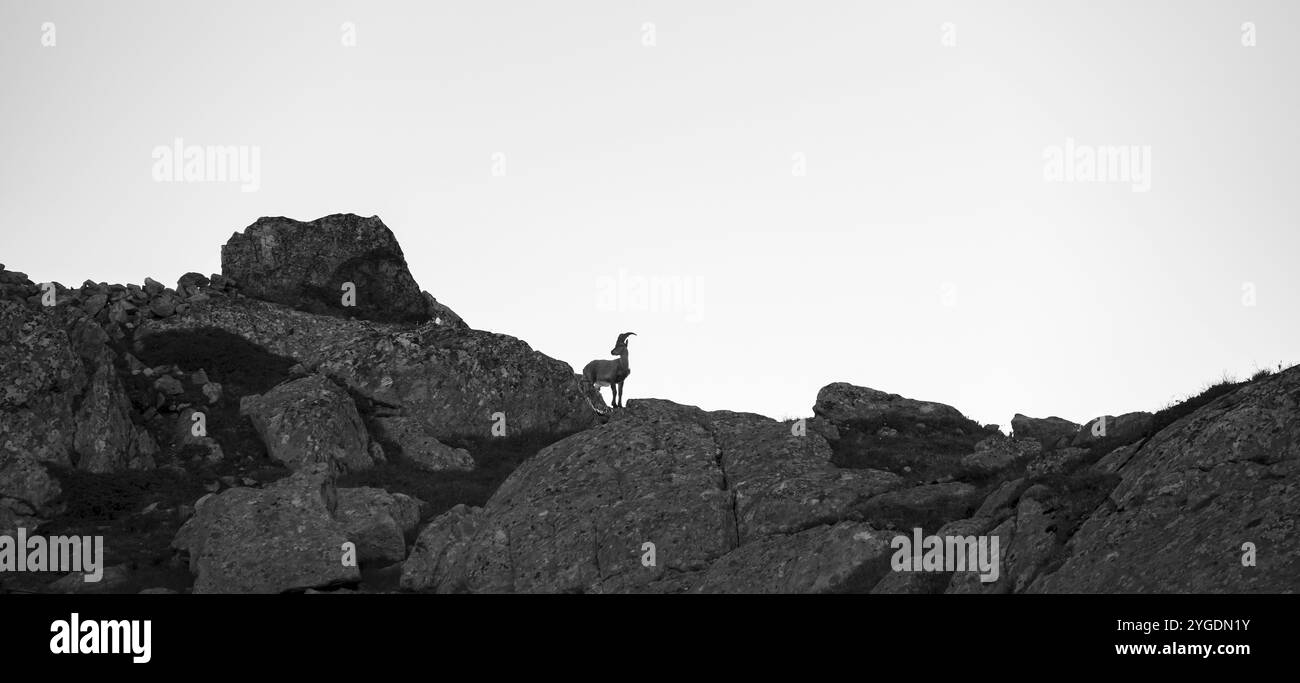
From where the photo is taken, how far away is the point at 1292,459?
25.1m

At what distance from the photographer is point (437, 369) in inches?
2024

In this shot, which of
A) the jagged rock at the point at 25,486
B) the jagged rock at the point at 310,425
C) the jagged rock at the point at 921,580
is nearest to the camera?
the jagged rock at the point at 921,580

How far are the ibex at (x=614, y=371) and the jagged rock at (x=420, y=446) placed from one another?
6865mm

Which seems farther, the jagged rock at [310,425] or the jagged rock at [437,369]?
the jagged rock at [437,369]

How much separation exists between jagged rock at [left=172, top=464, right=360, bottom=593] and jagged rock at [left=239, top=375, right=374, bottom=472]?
21.0 feet

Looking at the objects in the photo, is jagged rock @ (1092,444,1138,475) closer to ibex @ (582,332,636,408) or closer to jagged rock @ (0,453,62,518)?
ibex @ (582,332,636,408)

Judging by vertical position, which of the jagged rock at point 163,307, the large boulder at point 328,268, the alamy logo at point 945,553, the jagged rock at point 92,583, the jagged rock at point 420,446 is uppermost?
the large boulder at point 328,268

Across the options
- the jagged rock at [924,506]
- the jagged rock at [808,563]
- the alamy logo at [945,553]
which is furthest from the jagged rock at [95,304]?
the alamy logo at [945,553]

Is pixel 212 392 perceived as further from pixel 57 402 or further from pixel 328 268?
pixel 328 268

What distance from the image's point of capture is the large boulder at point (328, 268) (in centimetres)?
5953

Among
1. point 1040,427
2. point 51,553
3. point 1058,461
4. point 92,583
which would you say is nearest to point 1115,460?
point 1058,461

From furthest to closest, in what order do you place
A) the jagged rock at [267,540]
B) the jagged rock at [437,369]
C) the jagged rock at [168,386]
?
the jagged rock at [437,369] < the jagged rock at [168,386] < the jagged rock at [267,540]

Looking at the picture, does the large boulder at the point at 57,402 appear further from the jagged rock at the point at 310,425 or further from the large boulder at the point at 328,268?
the large boulder at the point at 328,268
